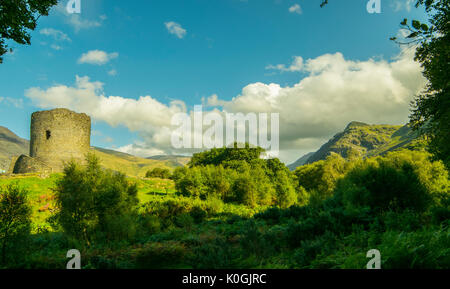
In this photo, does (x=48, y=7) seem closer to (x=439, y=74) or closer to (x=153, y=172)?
(x=439, y=74)

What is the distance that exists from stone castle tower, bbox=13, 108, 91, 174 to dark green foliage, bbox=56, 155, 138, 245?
27.3 meters

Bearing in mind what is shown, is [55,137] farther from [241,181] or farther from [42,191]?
[241,181]

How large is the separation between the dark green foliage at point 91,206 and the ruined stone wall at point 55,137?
27323 millimetres

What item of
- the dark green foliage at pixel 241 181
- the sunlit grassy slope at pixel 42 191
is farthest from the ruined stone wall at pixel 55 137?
the dark green foliage at pixel 241 181

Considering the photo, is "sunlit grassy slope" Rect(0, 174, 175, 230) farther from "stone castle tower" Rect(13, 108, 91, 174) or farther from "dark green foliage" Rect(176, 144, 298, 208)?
"stone castle tower" Rect(13, 108, 91, 174)

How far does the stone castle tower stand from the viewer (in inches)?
1281

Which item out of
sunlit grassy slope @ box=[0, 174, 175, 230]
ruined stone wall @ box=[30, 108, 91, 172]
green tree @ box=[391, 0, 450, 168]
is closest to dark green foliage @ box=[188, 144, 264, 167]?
sunlit grassy slope @ box=[0, 174, 175, 230]

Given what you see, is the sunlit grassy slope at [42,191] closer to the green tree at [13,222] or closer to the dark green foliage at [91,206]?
the dark green foliage at [91,206]

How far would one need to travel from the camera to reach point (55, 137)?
109ft

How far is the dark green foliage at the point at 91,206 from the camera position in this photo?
8.49 m
